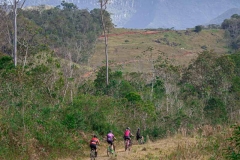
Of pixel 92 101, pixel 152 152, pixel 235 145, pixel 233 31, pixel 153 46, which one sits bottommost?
pixel 152 152

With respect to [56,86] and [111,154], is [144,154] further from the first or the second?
[56,86]

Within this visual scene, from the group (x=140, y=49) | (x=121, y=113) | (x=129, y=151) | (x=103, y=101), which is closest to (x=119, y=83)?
(x=121, y=113)

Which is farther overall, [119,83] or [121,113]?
[119,83]

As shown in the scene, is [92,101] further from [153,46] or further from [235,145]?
[153,46]

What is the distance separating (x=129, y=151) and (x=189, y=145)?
143 inches

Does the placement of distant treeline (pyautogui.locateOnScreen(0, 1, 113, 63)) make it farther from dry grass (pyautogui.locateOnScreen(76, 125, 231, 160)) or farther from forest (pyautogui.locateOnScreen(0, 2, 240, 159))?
dry grass (pyautogui.locateOnScreen(76, 125, 231, 160))

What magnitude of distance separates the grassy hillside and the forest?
1454cm

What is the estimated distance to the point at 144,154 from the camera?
50.9 ft

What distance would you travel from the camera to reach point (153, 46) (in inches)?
2640

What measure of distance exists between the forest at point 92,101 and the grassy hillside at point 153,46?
47.7ft

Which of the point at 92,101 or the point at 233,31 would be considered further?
the point at 233,31

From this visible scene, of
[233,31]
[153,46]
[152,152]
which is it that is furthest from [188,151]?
[233,31]

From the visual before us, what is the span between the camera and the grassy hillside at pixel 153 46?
59281 mm

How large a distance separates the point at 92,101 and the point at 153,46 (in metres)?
48.3
